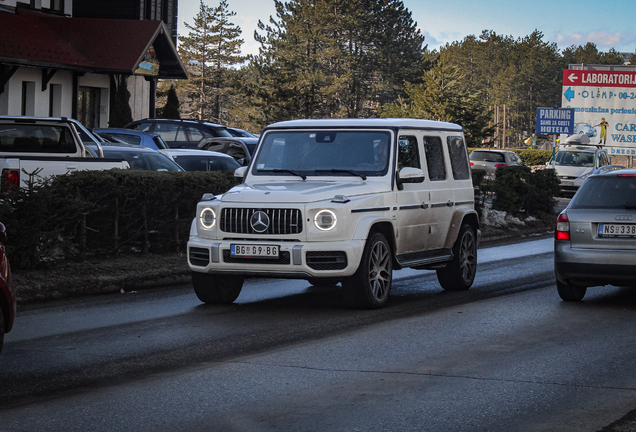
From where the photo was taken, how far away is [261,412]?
5.72m

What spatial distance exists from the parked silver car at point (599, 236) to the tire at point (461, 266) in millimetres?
1359

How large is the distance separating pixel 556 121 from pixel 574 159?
6.08 feet

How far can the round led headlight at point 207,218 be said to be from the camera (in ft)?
32.0

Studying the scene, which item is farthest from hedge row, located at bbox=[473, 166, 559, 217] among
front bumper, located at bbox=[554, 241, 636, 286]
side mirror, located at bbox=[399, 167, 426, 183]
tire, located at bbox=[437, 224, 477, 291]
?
side mirror, located at bbox=[399, 167, 426, 183]

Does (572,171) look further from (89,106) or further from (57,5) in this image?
(57,5)

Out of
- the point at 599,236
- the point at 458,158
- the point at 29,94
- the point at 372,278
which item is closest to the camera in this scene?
the point at 372,278

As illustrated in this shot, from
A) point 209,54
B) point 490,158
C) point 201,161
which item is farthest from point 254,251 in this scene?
point 209,54

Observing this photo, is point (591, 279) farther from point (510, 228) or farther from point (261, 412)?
point (510, 228)

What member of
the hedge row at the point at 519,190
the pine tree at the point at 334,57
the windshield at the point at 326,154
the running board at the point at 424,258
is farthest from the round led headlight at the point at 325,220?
the pine tree at the point at 334,57

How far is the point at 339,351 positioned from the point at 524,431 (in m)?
2.52

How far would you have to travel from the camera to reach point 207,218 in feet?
32.2

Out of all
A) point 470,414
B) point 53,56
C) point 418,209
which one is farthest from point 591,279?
point 53,56

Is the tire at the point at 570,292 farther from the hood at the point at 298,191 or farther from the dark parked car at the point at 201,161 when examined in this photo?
the dark parked car at the point at 201,161

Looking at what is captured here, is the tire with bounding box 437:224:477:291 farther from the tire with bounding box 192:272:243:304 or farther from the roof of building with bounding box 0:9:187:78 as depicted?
the roof of building with bounding box 0:9:187:78
